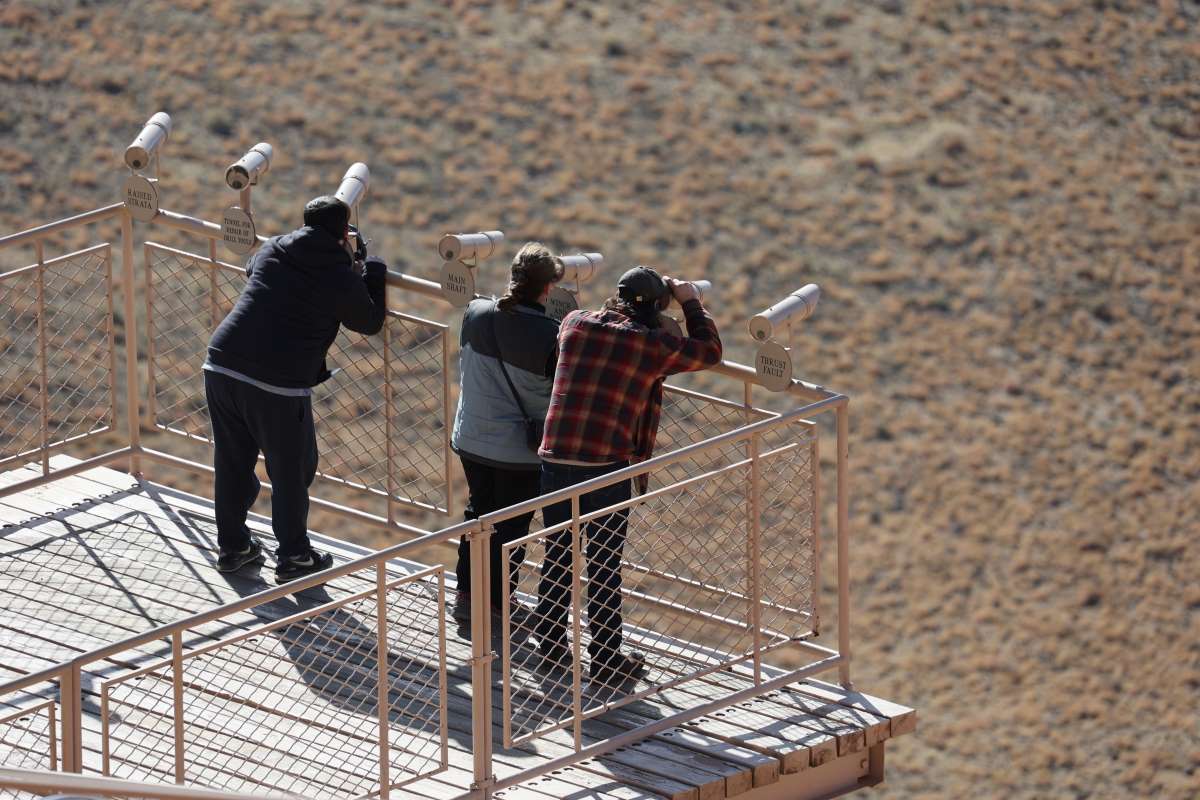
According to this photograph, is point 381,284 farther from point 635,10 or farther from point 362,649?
point 635,10

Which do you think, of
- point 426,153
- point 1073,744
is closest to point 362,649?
point 1073,744

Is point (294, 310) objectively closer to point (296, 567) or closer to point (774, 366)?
point (296, 567)

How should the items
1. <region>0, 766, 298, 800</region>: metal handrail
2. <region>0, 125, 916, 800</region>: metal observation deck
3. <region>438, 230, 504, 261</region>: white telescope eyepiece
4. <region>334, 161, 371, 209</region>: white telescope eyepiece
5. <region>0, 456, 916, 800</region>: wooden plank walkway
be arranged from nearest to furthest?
<region>0, 766, 298, 800</region>: metal handrail < <region>0, 125, 916, 800</region>: metal observation deck < <region>0, 456, 916, 800</region>: wooden plank walkway < <region>438, 230, 504, 261</region>: white telescope eyepiece < <region>334, 161, 371, 209</region>: white telescope eyepiece

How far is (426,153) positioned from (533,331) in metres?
10.9

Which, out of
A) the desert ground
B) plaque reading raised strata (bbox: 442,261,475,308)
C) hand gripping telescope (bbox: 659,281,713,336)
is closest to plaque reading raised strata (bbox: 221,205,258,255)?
→ plaque reading raised strata (bbox: 442,261,475,308)

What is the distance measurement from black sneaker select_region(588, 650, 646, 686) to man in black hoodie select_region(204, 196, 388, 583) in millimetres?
1331

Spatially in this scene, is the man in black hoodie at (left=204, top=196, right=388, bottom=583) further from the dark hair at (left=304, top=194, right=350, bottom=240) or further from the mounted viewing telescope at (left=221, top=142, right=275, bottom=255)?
the mounted viewing telescope at (left=221, top=142, right=275, bottom=255)

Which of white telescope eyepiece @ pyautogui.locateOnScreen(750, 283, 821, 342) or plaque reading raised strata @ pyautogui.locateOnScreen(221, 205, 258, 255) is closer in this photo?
white telescope eyepiece @ pyautogui.locateOnScreen(750, 283, 821, 342)

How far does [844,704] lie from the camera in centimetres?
722

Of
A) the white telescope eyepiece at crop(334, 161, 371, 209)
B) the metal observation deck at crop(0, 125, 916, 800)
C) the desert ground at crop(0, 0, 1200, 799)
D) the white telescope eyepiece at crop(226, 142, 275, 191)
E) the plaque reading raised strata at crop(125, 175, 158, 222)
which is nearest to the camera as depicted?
the metal observation deck at crop(0, 125, 916, 800)

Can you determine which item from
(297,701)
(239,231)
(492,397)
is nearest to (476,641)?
(297,701)

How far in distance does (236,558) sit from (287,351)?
1013 millimetres

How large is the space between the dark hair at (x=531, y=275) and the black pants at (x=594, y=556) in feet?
1.82

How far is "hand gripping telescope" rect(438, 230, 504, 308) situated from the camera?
7402 millimetres
